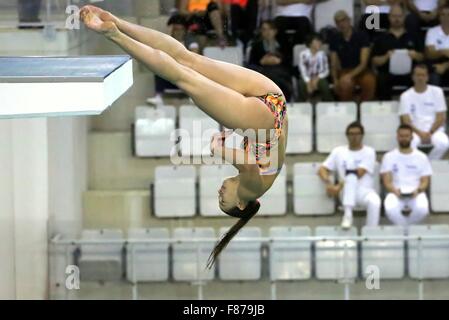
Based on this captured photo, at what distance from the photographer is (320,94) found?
35.6ft

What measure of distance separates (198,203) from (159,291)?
74 centimetres

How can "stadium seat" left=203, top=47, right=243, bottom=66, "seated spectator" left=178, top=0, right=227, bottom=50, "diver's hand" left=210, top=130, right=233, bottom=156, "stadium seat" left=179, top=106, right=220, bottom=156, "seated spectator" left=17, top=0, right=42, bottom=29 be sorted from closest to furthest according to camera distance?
"diver's hand" left=210, top=130, right=233, bottom=156, "seated spectator" left=17, top=0, right=42, bottom=29, "seated spectator" left=178, top=0, right=227, bottom=50, "stadium seat" left=203, top=47, right=243, bottom=66, "stadium seat" left=179, top=106, right=220, bottom=156

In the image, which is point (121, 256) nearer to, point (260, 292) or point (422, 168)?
point (260, 292)

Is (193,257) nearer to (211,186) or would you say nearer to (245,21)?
(211,186)

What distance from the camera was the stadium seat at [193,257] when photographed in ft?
32.9

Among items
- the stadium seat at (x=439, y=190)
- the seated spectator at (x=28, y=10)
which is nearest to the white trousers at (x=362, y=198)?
the stadium seat at (x=439, y=190)

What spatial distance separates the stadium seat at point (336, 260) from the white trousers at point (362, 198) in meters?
0.33

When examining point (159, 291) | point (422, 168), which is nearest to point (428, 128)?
point (422, 168)

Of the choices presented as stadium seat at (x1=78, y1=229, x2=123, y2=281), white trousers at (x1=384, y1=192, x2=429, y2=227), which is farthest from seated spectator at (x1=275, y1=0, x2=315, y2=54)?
stadium seat at (x1=78, y1=229, x2=123, y2=281)

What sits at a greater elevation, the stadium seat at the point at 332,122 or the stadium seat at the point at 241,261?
the stadium seat at the point at 332,122

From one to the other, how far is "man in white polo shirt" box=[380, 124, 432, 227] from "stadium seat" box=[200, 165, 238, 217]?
1221 millimetres

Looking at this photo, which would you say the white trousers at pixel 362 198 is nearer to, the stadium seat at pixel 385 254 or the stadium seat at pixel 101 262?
the stadium seat at pixel 385 254

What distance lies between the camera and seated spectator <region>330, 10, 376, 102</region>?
10.8 metres

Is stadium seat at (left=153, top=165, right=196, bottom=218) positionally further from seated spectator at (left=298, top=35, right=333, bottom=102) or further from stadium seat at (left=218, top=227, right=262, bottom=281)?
seated spectator at (left=298, top=35, right=333, bottom=102)
